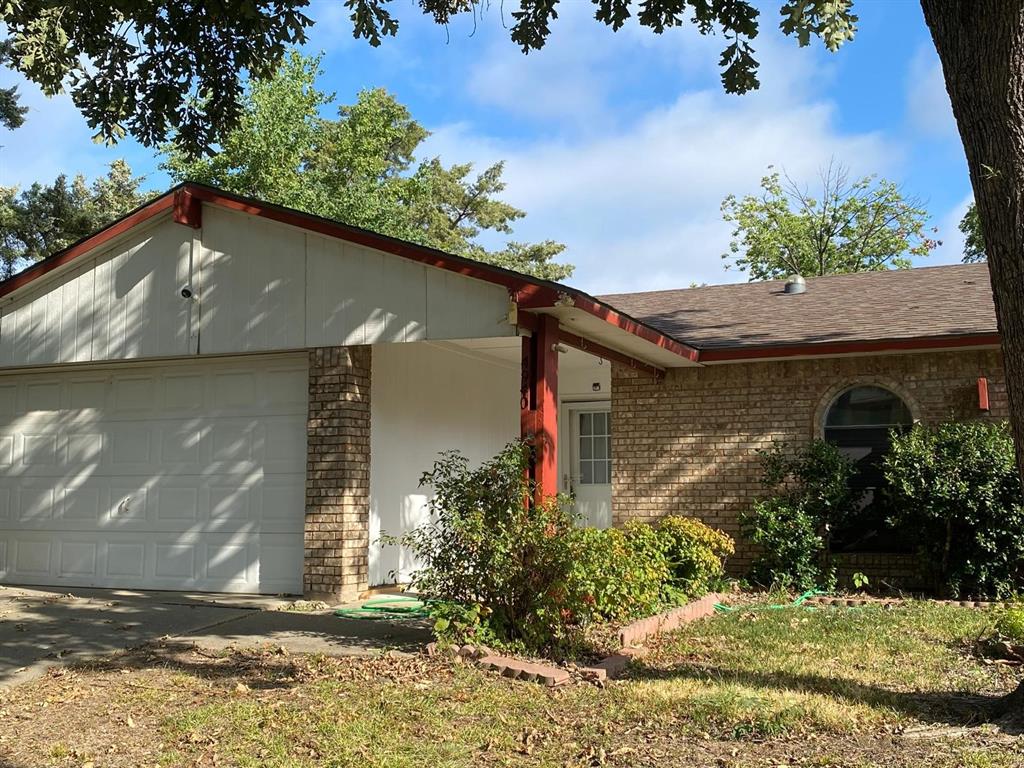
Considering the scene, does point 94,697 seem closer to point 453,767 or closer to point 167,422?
point 453,767

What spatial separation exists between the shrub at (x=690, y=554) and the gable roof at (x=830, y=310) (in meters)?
2.36

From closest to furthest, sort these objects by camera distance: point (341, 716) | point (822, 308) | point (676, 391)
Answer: point (341, 716) < point (676, 391) < point (822, 308)

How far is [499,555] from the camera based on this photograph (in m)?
7.36

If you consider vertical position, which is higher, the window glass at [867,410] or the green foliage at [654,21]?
the green foliage at [654,21]

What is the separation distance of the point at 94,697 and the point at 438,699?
2.21 meters

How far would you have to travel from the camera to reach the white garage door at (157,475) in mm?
10562

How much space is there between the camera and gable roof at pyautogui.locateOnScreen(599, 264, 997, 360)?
1145 centimetres

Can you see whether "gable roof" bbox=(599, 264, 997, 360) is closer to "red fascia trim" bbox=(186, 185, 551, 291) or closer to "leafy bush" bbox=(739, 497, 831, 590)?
"leafy bush" bbox=(739, 497, 831, 590)

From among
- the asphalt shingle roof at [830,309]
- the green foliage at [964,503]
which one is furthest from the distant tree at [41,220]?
the green foliage at [964,503]

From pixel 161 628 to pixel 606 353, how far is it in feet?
18.5

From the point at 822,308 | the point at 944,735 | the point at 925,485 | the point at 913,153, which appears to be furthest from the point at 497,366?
the point at 913,153

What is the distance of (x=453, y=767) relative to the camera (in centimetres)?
486

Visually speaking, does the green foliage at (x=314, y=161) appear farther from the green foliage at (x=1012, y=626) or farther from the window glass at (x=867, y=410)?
the green foliage at (x=1012, y=626)

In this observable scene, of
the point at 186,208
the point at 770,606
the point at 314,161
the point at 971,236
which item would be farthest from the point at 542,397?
the point at 971,236
